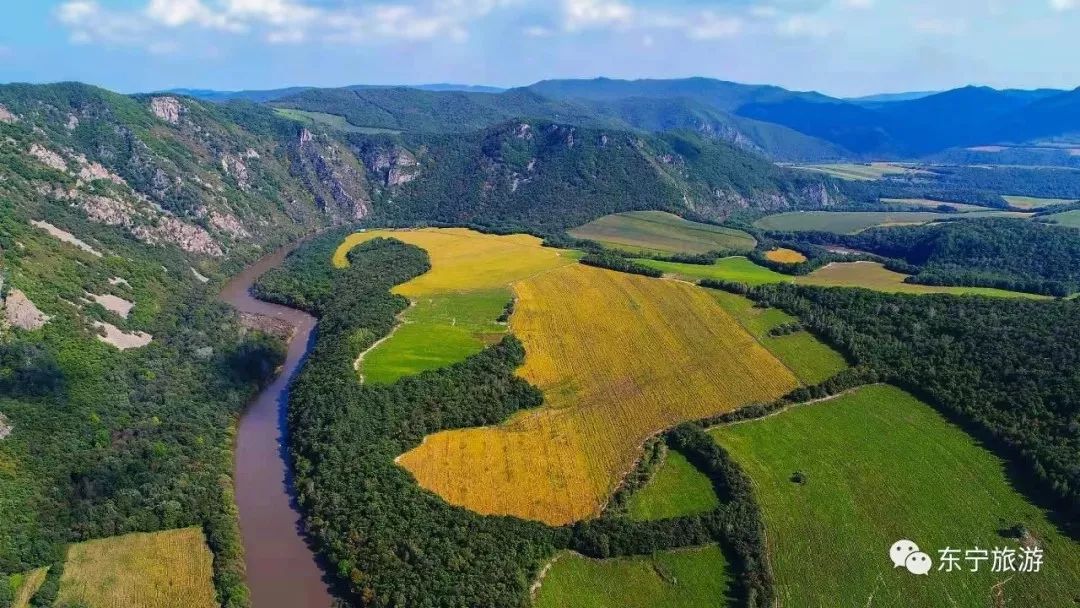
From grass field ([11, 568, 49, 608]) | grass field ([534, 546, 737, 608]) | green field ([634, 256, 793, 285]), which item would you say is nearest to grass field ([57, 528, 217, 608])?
grass field ([11, 568, 49, 608])

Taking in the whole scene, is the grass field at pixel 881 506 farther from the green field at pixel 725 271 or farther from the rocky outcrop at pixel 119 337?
the rocky outcrop at pixel 119 337

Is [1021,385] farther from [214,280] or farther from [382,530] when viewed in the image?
[214,280]

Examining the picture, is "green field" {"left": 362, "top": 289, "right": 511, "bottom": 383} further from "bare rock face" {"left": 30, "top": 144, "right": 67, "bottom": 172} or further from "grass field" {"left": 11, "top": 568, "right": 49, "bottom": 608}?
"bare rock face" {"left": 30, "top": 144, "right": 67, "bottom": 172}

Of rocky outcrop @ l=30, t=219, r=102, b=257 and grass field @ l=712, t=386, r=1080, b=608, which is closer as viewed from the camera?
grass field @ l=712, t=386, r=1080, b=608

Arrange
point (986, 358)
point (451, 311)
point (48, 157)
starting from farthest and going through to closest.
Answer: point (48, 157) < point (451, 311) < point (986, 358)

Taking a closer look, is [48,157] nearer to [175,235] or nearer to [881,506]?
[175,235]

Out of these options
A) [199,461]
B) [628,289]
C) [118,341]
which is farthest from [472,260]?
[199,461]

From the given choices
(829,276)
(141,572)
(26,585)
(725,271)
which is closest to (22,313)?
(26,585)
